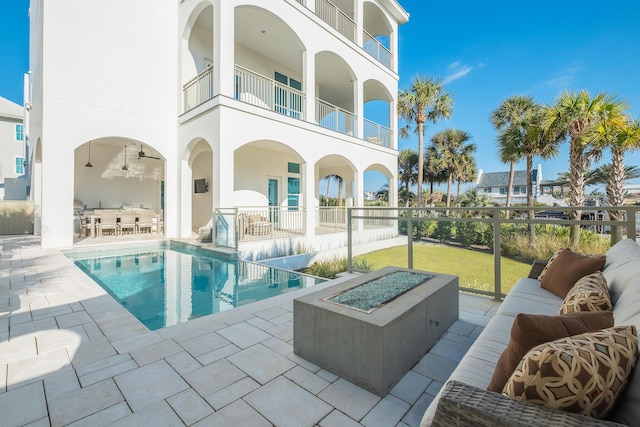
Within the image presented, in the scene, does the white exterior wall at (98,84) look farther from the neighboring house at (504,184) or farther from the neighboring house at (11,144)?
the neighboring house at (504,184)

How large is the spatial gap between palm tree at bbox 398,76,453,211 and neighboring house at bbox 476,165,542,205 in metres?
25.7

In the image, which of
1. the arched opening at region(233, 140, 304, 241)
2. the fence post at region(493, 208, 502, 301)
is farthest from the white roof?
the fence post at region(493, 208, 502, 301)

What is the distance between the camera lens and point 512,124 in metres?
15.1

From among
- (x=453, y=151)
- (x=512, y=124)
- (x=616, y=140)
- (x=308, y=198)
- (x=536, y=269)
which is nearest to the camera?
(x=536, y=269)

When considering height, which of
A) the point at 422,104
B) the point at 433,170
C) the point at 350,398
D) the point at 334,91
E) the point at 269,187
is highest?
the point at 422,104

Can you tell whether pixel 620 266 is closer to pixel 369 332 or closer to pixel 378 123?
pixel 369 332

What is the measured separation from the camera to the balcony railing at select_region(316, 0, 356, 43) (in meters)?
11.9

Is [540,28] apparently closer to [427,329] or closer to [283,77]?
[283,77]

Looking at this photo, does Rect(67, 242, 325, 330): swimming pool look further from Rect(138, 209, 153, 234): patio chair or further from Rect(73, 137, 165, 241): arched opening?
Rect(73, 137, 165, 241): arched opening

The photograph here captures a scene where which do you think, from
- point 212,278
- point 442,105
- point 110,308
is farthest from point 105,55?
point 442,105

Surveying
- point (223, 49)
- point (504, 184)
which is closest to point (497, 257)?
point (223, 49)

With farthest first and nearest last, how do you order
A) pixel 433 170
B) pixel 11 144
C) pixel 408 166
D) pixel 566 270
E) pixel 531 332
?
pixel 408 166, pixel 433 170, pixel 11 144, pixel 566 270, pixel 531 332

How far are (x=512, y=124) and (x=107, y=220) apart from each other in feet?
60.5

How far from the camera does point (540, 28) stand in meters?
19.1
